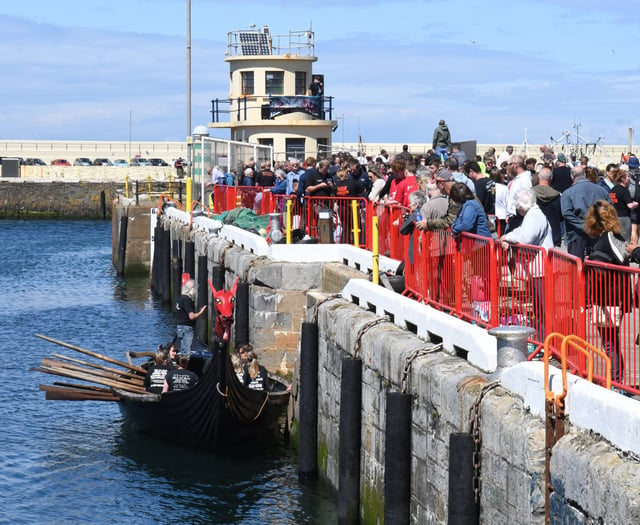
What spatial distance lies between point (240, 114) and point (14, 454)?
1181 inches

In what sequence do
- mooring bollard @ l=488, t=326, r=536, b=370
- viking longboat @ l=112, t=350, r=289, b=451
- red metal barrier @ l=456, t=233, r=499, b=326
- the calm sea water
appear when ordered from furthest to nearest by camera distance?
viking longboat @ l=112, t=350, r=289, b=451, the calm sea water, red metal barrier @ l=456, t=233, r=499, b=326, mooring bollard @ l=488, t=326, r=536, b=370

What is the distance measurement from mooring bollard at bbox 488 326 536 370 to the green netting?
555 inches

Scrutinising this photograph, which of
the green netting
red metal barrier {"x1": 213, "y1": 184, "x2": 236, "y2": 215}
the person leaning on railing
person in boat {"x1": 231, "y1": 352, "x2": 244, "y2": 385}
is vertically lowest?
person in boat {"x1": 231, "y1": 352, "x2": 244, "y2": 385}

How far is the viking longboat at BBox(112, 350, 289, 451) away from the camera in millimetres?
16688

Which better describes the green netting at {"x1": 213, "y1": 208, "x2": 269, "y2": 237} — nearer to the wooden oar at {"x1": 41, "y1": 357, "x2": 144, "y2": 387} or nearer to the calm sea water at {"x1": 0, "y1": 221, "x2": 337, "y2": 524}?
the calm sea water at {"x1": 0, "y1": 221, "x2": 337, "y2": 524}

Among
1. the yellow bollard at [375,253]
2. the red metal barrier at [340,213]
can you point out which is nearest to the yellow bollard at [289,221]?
the red metal barrier at [340,213]

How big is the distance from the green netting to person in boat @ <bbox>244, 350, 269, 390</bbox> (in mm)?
5834

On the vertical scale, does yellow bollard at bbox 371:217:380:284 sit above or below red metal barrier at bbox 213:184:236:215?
below

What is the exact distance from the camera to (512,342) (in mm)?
9125

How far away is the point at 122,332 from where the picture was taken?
30859 mm

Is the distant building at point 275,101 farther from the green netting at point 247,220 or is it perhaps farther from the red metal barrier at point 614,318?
the red metal barrier at point 614,318

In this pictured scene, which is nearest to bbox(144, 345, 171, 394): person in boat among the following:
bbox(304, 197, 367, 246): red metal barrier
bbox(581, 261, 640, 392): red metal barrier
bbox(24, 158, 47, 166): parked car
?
bbox(304, 197, 367, 246): red metal barrier

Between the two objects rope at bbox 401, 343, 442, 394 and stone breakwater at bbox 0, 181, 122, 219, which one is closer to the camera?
rope at bbox 401, 343, 442, 394

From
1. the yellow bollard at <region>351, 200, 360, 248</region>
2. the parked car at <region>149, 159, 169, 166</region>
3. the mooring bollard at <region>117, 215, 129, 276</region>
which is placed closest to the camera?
the yellow bollard at <region>351, 200, 360, 248</region>
